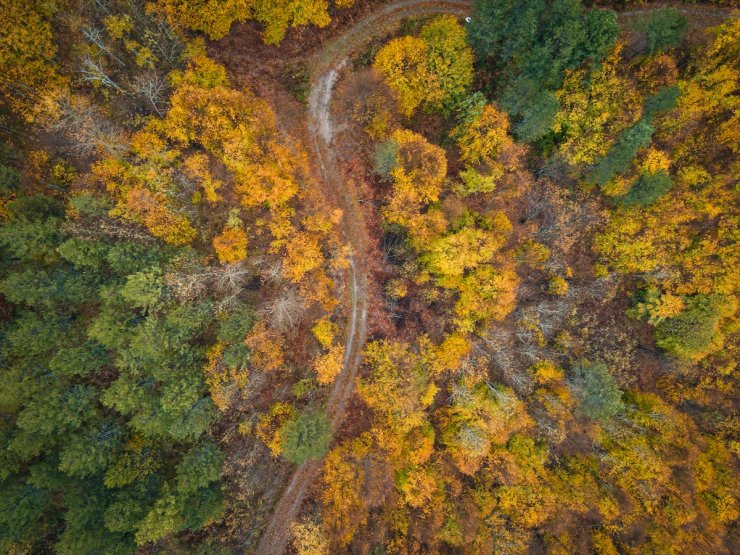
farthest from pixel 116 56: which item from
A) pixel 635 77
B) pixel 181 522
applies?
pixel 635 77

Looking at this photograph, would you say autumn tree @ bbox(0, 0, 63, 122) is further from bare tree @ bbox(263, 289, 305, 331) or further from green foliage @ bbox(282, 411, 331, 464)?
green foliage @ bbox(282, 411, 331, 464)

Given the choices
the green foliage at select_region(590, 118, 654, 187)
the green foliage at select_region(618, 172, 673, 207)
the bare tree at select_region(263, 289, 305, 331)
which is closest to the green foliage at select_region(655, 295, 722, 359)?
the green foliage at select_region(618, 172, 673, 207)

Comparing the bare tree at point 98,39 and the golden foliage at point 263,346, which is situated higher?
the bare tree at point 98,39

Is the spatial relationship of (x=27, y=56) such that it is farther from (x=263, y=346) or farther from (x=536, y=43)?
(x=536, y=43)

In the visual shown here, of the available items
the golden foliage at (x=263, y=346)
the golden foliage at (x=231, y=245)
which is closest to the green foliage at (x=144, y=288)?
the golden foliage at (x=231, y=245)

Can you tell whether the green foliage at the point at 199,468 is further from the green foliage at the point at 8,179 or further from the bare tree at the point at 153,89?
the bare tree at the point at 153,89

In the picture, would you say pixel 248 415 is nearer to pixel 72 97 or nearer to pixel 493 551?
pixel 493 551

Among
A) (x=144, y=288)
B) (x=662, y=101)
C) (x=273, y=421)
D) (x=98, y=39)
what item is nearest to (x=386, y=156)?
(x=144, y=288)
